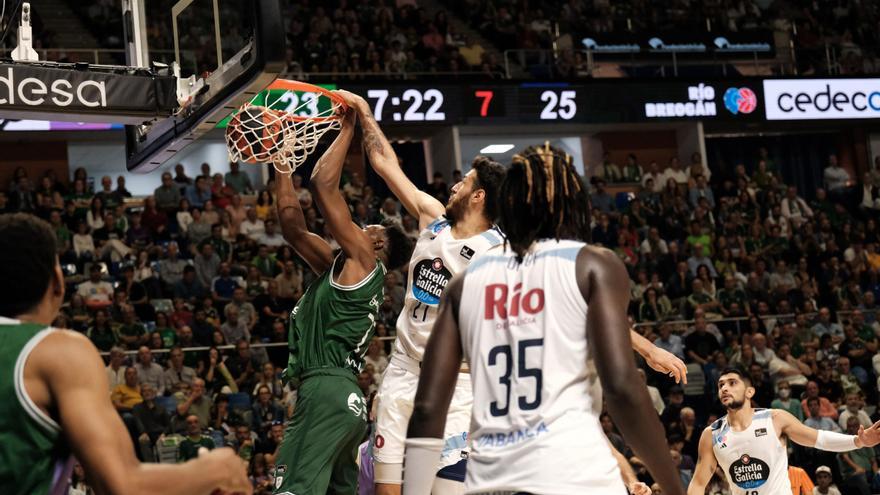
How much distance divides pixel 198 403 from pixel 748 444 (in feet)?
20.3

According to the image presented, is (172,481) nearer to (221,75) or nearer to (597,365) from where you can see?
(597,365)

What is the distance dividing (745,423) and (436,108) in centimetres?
1087

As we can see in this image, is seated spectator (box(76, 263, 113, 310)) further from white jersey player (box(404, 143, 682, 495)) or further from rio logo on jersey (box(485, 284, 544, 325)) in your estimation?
rio logo on jersey (box(485, 284, 544, 325))

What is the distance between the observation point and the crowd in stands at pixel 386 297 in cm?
1330

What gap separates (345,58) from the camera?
19.9 meters

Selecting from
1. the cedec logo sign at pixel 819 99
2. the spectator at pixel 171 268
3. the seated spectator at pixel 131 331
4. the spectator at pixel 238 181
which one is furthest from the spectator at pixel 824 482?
the spectator at pixel 238 181

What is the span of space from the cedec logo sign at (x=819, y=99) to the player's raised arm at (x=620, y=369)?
19525 millimetres

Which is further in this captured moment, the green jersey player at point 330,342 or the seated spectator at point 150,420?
the seated spectator at point 150,420

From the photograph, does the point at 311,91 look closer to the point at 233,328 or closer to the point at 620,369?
the point at 620,369

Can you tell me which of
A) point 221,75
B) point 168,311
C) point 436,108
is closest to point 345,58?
point 436,108

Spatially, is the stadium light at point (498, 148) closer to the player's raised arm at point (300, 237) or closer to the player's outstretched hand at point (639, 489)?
the player's outstretched hand at point (639, 489)

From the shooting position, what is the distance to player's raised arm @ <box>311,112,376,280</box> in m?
5.84

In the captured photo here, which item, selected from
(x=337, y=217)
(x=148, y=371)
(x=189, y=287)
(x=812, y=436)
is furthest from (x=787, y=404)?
(x=337, y=217)

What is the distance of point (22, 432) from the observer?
2826 mm
